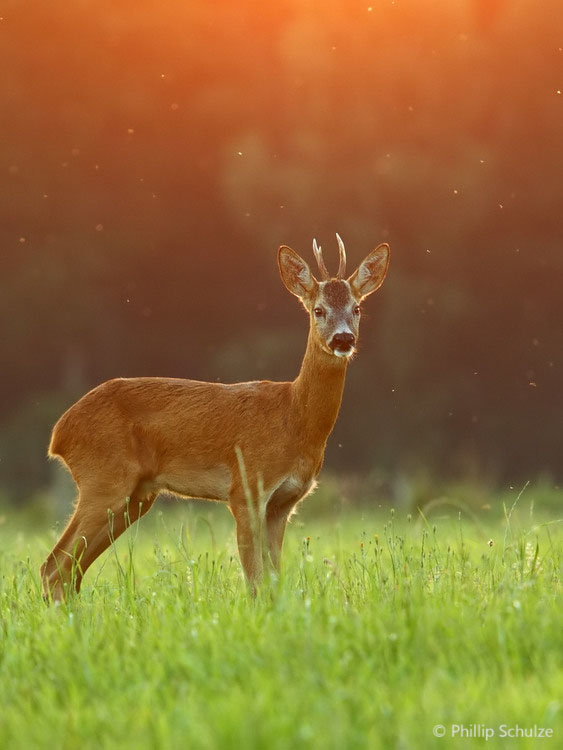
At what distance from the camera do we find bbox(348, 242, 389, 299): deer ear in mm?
6684

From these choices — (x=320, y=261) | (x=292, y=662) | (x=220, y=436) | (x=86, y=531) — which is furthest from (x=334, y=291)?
(x=292, y=662)

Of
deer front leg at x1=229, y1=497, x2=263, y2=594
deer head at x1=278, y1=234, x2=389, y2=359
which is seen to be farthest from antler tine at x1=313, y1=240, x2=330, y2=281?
deer front leg at x1=229, y1=497, x2=263, y2=594

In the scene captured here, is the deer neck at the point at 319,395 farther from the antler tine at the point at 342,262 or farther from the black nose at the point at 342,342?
the antler tine at the point at 342,262

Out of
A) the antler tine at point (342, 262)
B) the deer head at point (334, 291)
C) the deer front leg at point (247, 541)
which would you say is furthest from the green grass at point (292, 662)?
the antler tine at point (342, 262)

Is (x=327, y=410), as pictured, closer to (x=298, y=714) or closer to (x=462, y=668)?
(x=462, y=668)

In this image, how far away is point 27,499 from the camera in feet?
49.4

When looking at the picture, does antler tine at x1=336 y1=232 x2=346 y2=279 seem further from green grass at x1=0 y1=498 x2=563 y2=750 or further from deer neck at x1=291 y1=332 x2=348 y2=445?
green grass at x1=0 y1=498 x2=563 y2=750

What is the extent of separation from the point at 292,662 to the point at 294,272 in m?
3.62

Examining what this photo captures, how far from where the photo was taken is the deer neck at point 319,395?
6.27 m

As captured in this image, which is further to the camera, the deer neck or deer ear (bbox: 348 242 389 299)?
deer ear (bbox: 348 242 389 299)

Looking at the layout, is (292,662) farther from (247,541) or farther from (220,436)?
(220,436)

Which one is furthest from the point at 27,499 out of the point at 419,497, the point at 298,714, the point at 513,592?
the point at 298,714

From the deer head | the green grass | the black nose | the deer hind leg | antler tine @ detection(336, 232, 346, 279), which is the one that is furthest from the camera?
antler tine @ detection(336, 232, 346, 279)

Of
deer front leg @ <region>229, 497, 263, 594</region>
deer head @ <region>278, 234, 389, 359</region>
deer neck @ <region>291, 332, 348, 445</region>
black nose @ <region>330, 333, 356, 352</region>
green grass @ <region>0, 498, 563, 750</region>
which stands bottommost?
deer front leg @ <region>229, 497, 263, 594</region>
